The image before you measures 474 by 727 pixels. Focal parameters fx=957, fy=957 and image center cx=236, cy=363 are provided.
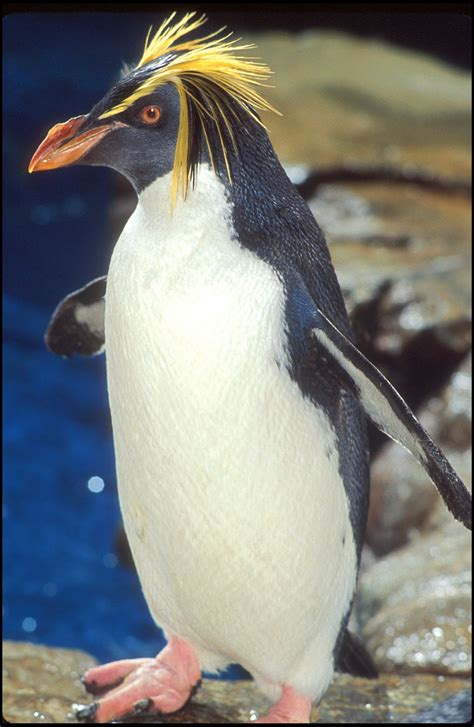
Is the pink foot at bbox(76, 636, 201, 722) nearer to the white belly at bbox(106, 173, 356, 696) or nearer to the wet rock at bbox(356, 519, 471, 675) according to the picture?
the white belly at bbox(106, 173, 356, 696)

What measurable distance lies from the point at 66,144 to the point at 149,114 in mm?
112

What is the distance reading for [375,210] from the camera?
144 inches

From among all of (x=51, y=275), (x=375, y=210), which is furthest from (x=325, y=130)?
(x=51, y=275)

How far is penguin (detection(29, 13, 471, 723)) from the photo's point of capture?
48.0 inches

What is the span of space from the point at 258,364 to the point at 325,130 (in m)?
3.21

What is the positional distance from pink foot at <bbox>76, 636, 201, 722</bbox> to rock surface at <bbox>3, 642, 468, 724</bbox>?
0.03m

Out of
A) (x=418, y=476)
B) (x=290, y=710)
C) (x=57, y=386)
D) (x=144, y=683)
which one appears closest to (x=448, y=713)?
(x=290, y=710)

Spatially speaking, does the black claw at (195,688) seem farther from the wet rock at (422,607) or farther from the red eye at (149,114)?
the red eye at (149,114)

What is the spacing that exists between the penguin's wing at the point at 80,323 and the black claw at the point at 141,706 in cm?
55

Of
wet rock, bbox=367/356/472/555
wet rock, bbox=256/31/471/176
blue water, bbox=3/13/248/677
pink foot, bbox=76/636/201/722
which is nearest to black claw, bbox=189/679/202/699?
pink foot, bbox=76/636/201/722

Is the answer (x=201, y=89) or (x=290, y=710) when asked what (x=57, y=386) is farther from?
(x=201, y=89)

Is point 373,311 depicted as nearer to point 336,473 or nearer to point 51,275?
point 336,473

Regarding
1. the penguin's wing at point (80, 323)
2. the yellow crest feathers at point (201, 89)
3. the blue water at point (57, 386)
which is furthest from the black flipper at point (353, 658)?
the blue water at point (57, 386)

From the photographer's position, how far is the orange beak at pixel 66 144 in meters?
1.17
